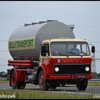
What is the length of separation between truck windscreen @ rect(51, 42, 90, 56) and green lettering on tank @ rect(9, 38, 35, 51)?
9.56 ft

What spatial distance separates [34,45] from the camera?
2738 cm

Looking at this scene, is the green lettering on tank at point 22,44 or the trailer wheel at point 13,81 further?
the trailer wheel at point 13,81

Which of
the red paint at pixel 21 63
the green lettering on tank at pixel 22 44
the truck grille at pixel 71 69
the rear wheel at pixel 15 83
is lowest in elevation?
the rear wheel at pixel 15 83

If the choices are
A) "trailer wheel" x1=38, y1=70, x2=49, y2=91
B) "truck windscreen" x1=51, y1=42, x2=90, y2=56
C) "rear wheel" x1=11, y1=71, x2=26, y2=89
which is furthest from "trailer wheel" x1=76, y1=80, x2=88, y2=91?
"rear wheel" x1=11, y1=71, x2=26, y2=89

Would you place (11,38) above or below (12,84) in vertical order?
above

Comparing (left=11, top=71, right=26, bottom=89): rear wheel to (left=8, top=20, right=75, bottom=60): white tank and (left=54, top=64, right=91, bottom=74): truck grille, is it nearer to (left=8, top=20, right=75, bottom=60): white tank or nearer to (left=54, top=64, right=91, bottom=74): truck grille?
(left=8, top=20, right=75, bottom=60): white tank

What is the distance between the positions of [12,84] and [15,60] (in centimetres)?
148

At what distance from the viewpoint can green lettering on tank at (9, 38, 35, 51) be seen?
91.4 feet

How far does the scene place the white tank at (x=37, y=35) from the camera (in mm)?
27125

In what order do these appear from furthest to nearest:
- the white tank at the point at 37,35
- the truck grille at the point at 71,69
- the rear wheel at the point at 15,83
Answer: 1. the rear wheel at the point at 15,83
2. the white tank at the point at 37,35
3. the truck grille at the point at 71,69

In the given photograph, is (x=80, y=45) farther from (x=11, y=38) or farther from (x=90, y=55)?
(x=11, y=38)

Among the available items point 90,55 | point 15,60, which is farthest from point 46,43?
point 15,60

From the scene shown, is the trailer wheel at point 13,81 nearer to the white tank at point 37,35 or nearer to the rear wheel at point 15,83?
the rear wheel at point 15,83

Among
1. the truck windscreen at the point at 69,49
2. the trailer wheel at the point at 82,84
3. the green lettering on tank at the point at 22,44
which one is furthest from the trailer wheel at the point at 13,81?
the truck windscreen at the point at 69,49
